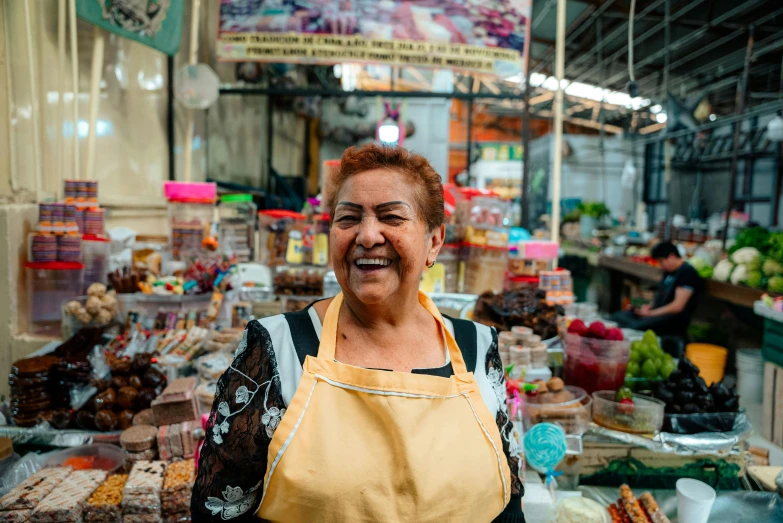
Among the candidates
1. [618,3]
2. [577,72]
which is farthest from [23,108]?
[577,72]

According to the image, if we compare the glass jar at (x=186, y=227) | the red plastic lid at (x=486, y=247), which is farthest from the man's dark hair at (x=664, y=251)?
the glass jar at (x=186, y=227)

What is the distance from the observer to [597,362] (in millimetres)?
2629

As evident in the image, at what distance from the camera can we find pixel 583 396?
2514mm

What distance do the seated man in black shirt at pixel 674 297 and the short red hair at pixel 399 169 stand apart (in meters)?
5.18

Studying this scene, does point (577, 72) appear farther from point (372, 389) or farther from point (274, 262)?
point (372, 389)

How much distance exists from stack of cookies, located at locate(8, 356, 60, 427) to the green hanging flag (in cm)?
244

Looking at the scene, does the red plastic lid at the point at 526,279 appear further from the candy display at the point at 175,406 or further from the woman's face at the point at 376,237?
the woman's face at the point at 376,237

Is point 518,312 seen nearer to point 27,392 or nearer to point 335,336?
point 335,336

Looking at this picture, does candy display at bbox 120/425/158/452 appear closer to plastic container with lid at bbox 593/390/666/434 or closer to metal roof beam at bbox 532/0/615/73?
plastic container with lid at bbox 593/390/666/434

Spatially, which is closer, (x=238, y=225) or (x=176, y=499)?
(x=176, y=499)

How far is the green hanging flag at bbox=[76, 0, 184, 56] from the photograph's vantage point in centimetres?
354

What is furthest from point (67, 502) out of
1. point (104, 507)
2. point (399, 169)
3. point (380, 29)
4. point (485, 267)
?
point (380, 29)

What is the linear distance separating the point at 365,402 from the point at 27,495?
5.33 feet

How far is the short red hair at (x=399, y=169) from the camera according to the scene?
1335 mm
